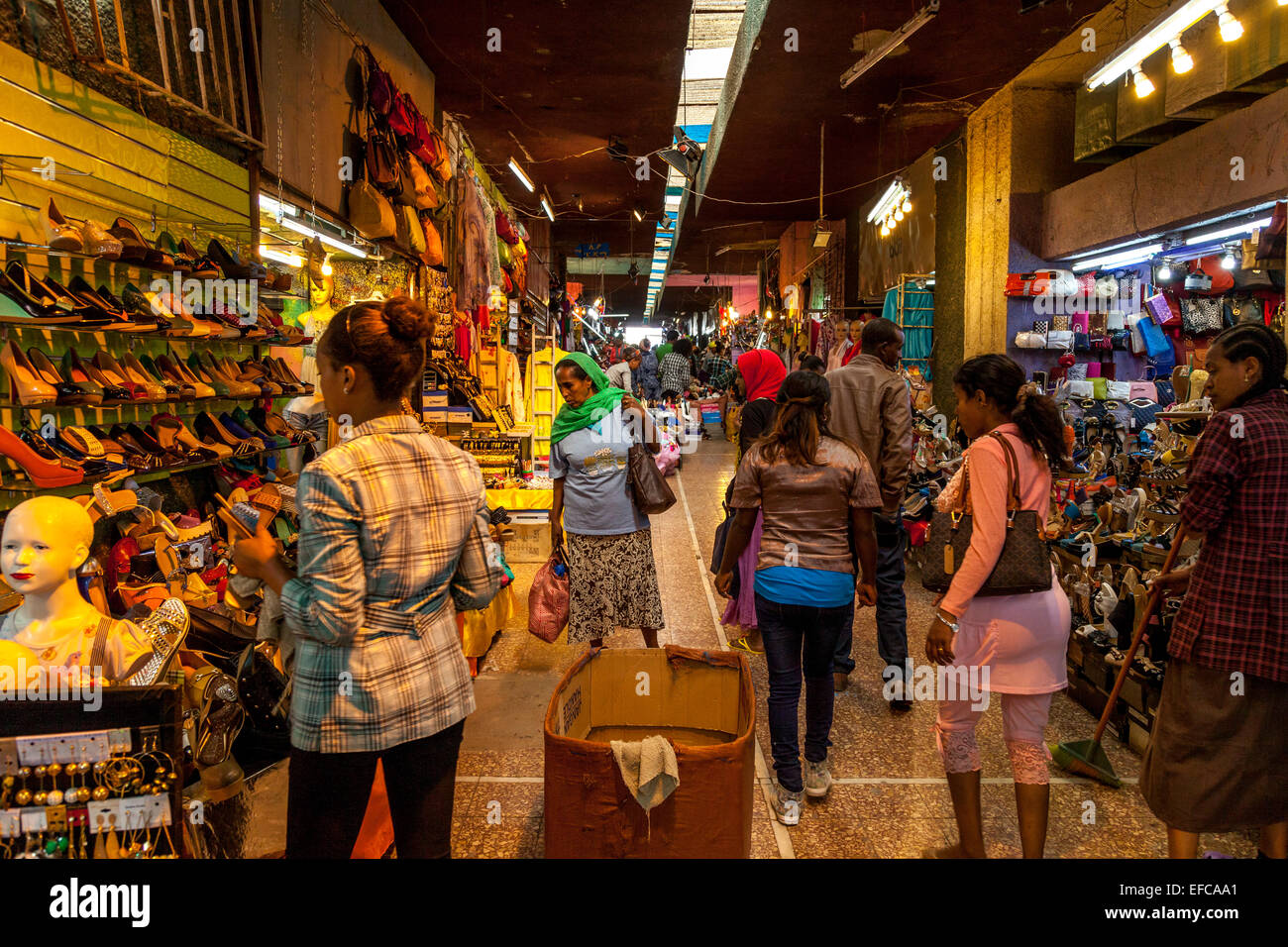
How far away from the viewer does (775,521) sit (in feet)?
9.51

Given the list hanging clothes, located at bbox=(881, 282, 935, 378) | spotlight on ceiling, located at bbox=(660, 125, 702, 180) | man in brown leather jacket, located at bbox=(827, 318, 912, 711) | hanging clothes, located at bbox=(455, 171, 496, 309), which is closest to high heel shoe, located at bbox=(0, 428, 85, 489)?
man in brown leather jacket, located at bbox=(827, 318, 912, 711)

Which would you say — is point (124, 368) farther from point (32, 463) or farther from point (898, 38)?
point (898, 38)

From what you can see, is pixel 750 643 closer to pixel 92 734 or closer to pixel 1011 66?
pixel 92 734

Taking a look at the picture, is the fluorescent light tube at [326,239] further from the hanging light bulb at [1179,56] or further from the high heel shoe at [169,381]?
the hanging light bulb at [1179,56]

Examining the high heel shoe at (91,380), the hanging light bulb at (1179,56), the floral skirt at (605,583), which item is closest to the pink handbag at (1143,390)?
the hanging light bulb at (1179,56)

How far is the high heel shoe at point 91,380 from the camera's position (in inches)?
115

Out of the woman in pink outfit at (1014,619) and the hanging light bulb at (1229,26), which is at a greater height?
the hanging light bulb at (1229,26)

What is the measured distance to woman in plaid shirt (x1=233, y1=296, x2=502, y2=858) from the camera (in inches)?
59.5

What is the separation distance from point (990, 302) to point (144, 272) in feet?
24.5

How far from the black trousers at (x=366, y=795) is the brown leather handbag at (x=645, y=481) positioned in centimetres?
226

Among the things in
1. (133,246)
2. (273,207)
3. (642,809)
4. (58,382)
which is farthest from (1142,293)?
(58,382)

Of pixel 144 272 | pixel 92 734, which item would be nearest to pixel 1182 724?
pixel 92 734

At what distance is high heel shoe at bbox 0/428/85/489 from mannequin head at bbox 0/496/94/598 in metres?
0.88

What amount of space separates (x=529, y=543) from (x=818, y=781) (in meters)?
4.00
